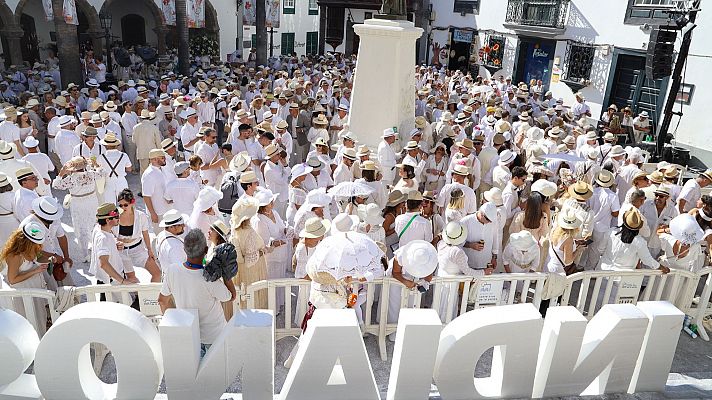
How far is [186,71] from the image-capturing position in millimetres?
20125

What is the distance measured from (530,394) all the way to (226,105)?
10419 millimetres

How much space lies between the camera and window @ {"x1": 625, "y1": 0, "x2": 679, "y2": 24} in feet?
51.3

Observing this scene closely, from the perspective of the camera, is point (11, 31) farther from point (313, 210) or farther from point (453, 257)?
point (453, 257)

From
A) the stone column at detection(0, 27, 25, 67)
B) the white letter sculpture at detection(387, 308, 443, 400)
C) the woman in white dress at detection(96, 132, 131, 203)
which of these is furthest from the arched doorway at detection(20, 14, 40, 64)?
the white letter sculpture at detection(387, 308, 443, 400)

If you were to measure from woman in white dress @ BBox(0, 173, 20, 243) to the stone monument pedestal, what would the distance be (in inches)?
209

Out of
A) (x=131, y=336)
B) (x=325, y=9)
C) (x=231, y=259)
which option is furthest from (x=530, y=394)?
(x=325, y=9)

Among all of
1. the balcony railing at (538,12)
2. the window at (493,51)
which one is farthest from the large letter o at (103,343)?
the window at (493,51)

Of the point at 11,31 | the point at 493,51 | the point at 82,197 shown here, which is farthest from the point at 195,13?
the point at 82,197

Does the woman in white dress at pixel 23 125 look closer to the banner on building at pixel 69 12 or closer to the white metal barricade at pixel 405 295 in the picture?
the white metal barricade at pixel 405 295

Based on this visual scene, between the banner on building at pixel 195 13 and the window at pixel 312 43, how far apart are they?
11822 mm

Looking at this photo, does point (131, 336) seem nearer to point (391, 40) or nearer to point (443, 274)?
A: point (443, 274)

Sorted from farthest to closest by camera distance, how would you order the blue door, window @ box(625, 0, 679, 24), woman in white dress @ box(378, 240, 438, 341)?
1. the blue door
2. window @ box(625, 0, 679, 24)
3. woman in white dress @ box(378, 240, 438, 341)

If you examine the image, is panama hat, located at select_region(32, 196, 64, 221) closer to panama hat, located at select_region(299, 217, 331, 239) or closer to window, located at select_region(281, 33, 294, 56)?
panama hat, located at select_region(299, 217, 331, 239)

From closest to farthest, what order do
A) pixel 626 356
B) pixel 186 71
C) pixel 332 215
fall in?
pixel 626 356, pixel 332 215, pixel 186 71
